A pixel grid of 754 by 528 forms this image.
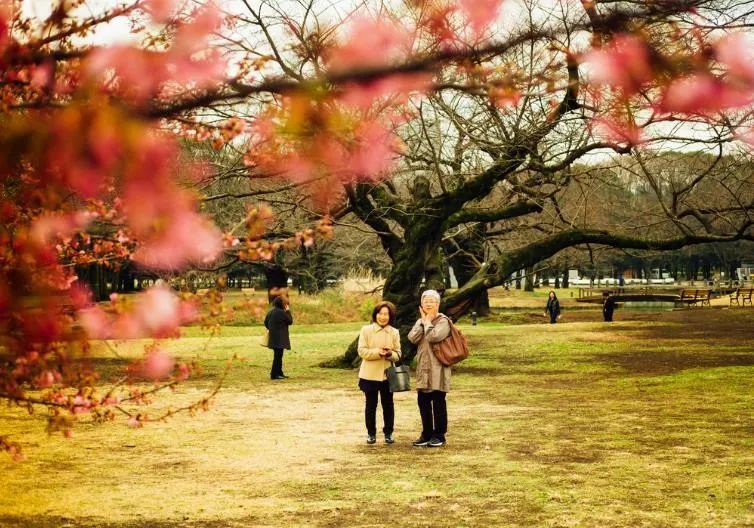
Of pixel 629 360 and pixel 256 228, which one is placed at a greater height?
pixel 256 228

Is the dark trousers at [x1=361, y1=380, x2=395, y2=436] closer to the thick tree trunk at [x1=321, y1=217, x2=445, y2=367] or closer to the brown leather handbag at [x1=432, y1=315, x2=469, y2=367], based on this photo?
the brown leather handbag at [x1=432, y1=315, x2=469, y2=367]

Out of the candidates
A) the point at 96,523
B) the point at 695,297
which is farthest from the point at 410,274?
the point at 695,297

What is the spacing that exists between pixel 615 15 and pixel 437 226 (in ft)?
58.9

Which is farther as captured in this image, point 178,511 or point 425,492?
point 425,492

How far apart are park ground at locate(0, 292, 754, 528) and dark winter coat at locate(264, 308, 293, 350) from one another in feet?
2.38

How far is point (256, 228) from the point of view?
4879 mm

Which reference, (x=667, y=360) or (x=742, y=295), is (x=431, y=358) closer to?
(x=667, y=360)

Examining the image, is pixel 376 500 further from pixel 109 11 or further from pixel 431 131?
pixel 431 131

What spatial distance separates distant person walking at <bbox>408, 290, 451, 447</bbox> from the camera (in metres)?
9.91

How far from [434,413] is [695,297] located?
120 ft

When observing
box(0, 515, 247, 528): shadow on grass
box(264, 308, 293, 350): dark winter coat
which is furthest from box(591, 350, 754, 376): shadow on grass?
box(0, 515, 247, 528): shadow on grass

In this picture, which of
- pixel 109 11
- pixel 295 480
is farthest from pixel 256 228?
pixel 295 480

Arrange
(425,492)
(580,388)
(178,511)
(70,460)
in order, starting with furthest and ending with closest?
(580,388) → (70,460) → (425,492) → (178,511)

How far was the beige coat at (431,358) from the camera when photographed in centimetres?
989
